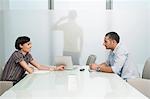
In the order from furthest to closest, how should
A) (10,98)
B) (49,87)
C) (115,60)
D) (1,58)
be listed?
(1,58) < (115,60) < (49,87) < (10,98)

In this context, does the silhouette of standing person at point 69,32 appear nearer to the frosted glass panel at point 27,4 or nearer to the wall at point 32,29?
the wall at point 32,29

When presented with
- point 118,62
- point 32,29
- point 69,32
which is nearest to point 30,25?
point 32,29

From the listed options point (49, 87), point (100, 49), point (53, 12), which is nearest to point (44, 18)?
point (53, 12)

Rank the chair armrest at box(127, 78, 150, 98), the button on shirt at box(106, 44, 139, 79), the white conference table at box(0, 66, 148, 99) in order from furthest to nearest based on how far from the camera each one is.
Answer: the button on shirt at box(106, 44, 139, 79) < the chair armrest at box(127, 78, 150, 98) < the white conference table at box(0, 66, 148, 99)

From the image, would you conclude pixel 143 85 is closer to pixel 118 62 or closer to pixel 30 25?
pixel 118 62

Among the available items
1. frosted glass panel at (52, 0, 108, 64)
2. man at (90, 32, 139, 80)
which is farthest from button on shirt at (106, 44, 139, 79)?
frosted glass panel at (52, 0, 108, 64)

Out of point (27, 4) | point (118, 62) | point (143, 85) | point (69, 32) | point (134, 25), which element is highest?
point (27, 4)

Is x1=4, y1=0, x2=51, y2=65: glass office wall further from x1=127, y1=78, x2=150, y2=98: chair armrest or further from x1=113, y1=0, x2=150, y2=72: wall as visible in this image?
x1=127, y1=78, x2=150, y2=98: chair armrest

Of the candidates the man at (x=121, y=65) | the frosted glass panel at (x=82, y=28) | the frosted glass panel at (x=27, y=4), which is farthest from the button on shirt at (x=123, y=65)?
the frosted glass panel at (x=27, y=4)

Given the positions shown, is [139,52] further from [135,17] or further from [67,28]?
[67,28]

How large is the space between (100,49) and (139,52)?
762 millimetres

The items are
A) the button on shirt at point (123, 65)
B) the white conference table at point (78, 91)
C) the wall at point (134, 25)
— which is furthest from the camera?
the wall at point (134, 25)

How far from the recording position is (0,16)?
529 cm

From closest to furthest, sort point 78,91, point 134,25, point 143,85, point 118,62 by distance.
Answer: point 78,91 → point 143,85 → point 118,62 → point 134,25
